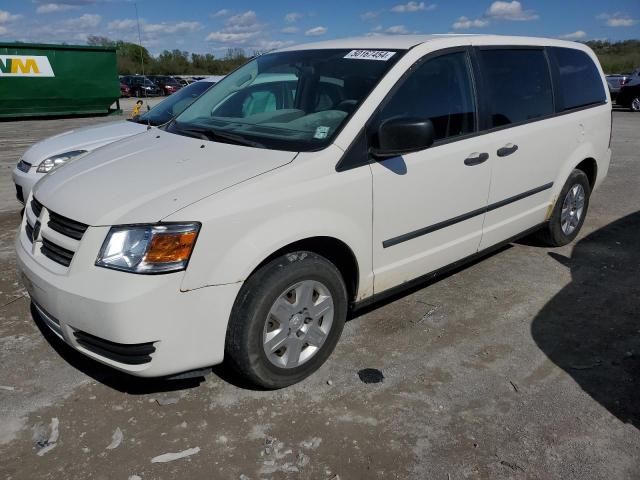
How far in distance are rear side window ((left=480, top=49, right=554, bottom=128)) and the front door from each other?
0.81 ft

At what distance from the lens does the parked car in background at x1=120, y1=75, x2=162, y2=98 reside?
31969 mm

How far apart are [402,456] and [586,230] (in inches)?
167

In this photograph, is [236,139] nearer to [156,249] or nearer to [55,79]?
[156,249]

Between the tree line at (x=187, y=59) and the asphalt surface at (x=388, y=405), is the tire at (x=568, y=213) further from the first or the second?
the tree line at (x=187, y=59)

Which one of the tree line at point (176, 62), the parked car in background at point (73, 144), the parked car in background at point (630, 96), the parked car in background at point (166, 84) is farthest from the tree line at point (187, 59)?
the parked car in background at point (73, 144)

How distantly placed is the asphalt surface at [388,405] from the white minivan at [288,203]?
0.31 m

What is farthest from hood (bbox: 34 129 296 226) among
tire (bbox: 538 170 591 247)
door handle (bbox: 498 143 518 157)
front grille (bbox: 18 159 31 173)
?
tire (bbox: 538 170 591 247)

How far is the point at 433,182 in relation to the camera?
11.0 ft

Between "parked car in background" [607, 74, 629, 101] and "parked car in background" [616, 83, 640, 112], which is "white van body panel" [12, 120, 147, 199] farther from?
"parked car in background" [607, 74, 629, 101]

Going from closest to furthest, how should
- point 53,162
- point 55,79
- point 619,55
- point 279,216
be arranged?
point 279,216 → point 53,162 → point 55,79 → point 619,55

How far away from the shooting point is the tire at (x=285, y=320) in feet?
8.72

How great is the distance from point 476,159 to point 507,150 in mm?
390

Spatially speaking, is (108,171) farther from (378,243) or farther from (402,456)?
(402,456)

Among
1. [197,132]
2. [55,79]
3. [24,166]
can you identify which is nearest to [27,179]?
[24,166]
